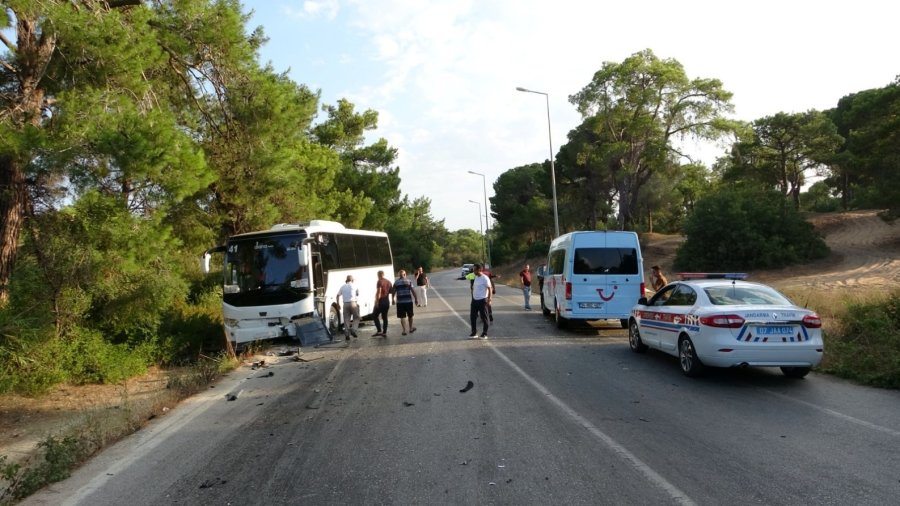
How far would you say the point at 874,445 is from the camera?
18.2 ft

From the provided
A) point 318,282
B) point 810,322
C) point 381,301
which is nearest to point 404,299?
point 381,301

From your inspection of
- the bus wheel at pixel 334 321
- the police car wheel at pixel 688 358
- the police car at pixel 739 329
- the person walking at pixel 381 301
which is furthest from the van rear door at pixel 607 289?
the bus wheel at pixel 334 321

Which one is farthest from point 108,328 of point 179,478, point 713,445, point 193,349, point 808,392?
point 808,392

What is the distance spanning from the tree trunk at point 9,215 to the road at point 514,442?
4.70 metres

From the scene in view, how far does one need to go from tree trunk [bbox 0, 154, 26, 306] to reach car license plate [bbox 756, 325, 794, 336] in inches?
479

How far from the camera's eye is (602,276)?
14.6 m

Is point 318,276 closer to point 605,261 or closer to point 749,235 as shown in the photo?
point 605,261

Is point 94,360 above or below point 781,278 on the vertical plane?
below

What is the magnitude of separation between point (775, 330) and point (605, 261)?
21.8ft

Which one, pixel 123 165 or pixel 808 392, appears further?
pixel 123 165

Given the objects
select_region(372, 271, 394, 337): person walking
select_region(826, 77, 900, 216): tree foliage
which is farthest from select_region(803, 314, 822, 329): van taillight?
select_region(826, 77, 900, 216): tree foliage

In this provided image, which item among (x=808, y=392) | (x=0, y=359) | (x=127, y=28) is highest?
(x=127, y=28)

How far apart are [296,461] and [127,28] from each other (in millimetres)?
8807

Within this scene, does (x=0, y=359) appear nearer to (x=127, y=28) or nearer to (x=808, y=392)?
(x=127, y=28)
